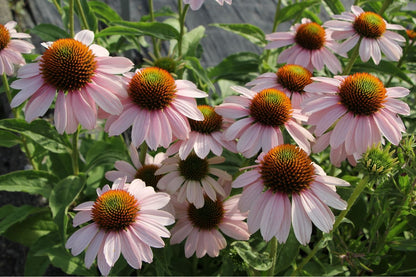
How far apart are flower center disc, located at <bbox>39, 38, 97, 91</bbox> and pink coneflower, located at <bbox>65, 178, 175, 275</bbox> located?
0.27 meters

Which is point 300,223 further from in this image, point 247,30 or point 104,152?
point 247,30

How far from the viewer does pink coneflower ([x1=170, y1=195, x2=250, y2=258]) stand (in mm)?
1098

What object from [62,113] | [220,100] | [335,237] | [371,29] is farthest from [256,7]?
[62,113]

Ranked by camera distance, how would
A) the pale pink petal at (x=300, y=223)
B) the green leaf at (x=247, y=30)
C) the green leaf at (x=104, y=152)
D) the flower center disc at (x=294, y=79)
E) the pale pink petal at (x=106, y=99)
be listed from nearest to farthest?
the pale pink petal at (x=300, y=223), the pale pink petal at (x=106, y=99), the flower center disc at (x=294, y=79), the green leaf at (x=104, y=152), the green leaf at (x=247, y=30)

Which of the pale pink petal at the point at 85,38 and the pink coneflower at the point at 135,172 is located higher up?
the pale pink petal at the point at 85,38

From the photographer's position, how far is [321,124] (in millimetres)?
951

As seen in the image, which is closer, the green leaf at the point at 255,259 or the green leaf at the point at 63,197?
the green leaf at the point at 255,259

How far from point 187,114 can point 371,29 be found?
70 centimetres

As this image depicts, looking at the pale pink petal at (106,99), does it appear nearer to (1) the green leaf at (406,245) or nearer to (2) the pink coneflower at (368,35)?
(2) the pink coneflower at (368,35)

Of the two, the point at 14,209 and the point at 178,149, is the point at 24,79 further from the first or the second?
the point at 14,209

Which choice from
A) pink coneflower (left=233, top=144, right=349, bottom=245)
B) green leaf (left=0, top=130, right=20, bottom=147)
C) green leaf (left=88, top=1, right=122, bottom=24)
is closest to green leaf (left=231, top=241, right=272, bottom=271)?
pink coneflower (left=233, top=144, right=349, bottom=245)

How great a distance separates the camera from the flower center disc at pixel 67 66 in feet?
3.07

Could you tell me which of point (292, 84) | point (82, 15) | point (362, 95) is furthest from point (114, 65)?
point (362, 95)

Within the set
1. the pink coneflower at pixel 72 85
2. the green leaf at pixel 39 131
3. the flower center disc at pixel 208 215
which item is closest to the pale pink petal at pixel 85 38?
the pink coneflower at pixel 72 85
